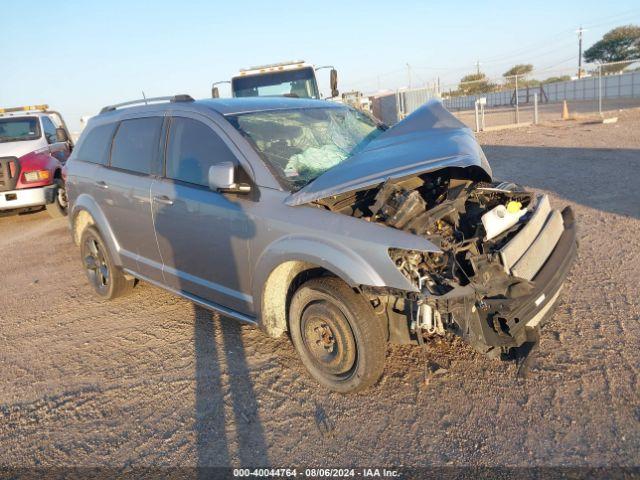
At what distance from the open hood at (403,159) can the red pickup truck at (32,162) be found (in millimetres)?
8533

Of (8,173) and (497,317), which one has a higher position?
(8,173)

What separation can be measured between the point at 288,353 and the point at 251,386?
489 millimetres

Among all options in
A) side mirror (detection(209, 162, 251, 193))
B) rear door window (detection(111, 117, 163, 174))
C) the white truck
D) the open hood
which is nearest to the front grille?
the white truck

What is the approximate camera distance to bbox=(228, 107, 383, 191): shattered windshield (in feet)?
12.2

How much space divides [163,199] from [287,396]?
1.94 metres

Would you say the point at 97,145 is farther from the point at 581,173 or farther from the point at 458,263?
the point at 581,173

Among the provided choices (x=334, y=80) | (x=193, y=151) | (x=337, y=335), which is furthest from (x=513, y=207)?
(x=334, y=80)

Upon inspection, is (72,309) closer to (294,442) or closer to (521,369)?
(294,442)

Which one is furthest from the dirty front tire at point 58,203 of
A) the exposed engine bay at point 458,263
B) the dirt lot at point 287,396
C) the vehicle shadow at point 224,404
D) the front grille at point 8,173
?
the exposed engine bay at point 458,263

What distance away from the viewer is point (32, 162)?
33.0 ft

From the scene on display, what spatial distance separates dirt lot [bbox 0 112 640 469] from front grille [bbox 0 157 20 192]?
5497mm

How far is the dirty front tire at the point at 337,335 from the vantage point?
3.13 meters

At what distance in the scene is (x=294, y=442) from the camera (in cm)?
296

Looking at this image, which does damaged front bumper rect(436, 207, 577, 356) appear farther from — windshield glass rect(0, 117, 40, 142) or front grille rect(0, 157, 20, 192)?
windshield glass rect(0, 117, 40, 142)
